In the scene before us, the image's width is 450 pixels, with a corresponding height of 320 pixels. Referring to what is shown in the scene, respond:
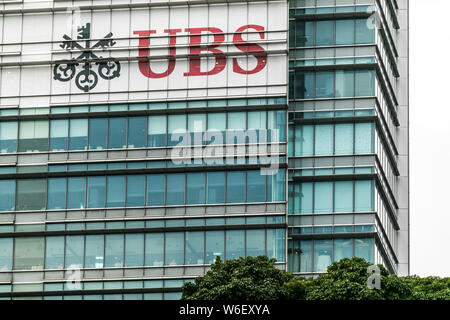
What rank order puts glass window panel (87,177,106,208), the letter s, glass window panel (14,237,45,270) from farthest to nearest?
the letter s
glass window panel (87,177,106,208)
glass window panel (14,237,45,270)

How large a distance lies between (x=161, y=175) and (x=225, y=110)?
626cm

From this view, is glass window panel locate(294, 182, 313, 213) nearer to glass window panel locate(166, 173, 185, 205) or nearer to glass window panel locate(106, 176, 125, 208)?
glass window panel locate(166, 173, 185, 205)

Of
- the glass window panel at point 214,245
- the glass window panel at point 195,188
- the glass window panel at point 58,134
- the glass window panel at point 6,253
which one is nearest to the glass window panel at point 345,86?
the glass window panel at point 195,188

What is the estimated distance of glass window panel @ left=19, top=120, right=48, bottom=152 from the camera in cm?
7906

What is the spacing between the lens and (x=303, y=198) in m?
77.2

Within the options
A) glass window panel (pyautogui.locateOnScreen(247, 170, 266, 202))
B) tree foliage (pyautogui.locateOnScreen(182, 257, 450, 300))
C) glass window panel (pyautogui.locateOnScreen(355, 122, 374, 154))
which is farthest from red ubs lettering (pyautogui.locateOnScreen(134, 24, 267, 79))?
tree foliage (pyautogui.locateOnScreen(182, 257, 450, 300))

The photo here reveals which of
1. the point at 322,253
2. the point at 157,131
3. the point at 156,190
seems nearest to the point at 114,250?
the point at 156,190

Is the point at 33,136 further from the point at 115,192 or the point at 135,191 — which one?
the point at 135,191

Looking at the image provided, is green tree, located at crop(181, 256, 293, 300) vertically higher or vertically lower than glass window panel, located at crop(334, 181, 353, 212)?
lower

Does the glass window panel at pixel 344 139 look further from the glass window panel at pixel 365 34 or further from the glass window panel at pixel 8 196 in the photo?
the glass window panel at pixel 8 196

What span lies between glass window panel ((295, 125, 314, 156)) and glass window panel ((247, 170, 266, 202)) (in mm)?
3786

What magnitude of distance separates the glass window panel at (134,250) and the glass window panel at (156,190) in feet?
8.12
